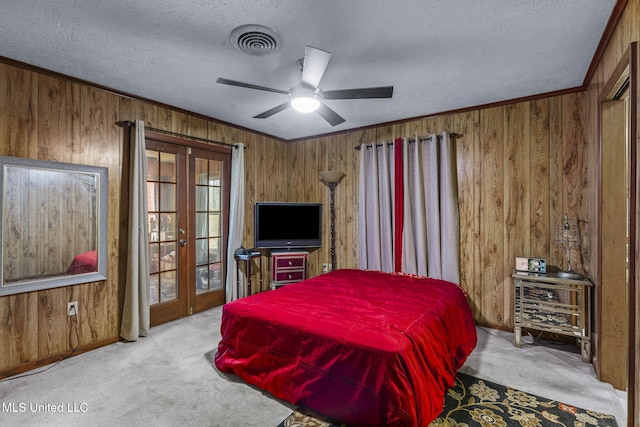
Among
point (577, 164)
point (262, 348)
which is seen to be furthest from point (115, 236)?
point (577, 164)

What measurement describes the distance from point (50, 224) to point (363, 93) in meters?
2.89

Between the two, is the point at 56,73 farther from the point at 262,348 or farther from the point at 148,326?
the point at 262,348

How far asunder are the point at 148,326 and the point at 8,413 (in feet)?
4.17

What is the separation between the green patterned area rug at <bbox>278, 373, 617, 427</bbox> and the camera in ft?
6.17

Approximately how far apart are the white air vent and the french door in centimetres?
179

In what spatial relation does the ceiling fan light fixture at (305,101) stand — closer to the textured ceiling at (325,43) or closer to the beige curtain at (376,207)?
the textured ceiling at (325,43)

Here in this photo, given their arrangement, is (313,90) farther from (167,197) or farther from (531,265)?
(531,265)

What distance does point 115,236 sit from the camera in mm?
3129

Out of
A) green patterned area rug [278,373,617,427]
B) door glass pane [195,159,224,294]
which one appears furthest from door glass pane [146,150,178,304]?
green patterned area rug [278,373,617,427]

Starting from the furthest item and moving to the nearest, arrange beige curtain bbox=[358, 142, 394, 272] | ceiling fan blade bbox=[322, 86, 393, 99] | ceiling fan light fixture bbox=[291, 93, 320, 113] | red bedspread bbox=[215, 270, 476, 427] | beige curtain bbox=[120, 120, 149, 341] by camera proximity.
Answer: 1. beige curtain bbox=[358, 142, 394, 272]
2. beige curtain bbox=[120, 120, 149, 341]
3. ceiling fan light fixture bbox=[291, 93, 320, 113]
4. ceiling fan blade bbox=[322, 86, 393, 99]
5. red bedspread bbox=[215, 270, 476, 427]

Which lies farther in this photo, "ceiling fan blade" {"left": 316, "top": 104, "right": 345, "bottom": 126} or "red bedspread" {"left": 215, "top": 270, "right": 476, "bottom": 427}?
"ceiling fan blade" {"left": 316, "top": 104, "right": 345, "bottom": 126}

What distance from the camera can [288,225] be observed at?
4.67 meters

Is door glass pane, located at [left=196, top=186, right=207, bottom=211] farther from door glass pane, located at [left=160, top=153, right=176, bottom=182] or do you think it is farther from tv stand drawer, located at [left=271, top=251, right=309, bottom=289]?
tv stand drawer, located at [left=271, top=251, right=309, bottom=289]

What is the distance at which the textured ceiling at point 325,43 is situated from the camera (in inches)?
73.4
